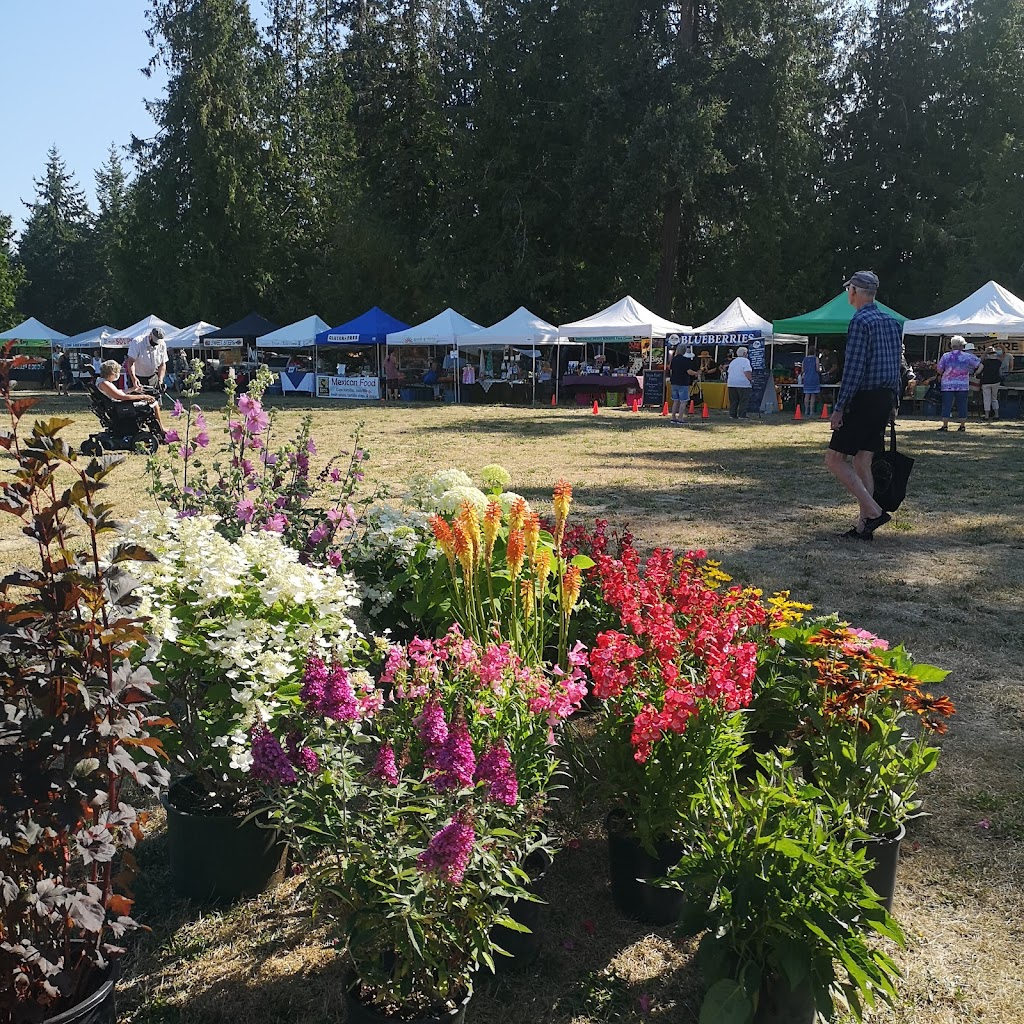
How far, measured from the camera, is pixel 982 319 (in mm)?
20547

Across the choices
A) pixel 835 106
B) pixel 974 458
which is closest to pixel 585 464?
pixel 974 458

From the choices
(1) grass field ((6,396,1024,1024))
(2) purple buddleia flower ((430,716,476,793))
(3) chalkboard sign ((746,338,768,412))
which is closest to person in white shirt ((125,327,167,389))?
(1) grass field ((6,396,1024,1024))

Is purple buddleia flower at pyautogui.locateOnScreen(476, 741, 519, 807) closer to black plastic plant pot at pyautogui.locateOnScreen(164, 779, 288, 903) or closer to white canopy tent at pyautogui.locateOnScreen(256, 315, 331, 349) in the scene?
black plastic plant pot at pyautogui.locateOnScreen(164, 779, 288, 903)

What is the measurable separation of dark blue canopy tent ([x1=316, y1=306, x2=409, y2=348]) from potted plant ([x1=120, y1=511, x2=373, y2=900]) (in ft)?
80.4

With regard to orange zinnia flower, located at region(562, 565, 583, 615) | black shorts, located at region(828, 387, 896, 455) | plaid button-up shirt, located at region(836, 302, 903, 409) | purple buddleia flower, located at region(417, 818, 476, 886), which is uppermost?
plaid button-up shirt, located at region(836, 302, 903, 409)

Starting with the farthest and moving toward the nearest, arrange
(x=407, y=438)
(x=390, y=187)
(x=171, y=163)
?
1. (x=171, y=163)
2. (x=390, y=187)
3. (x=407, y=438)

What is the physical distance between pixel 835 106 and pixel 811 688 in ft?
134

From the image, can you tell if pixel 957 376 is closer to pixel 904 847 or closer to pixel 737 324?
pixel 737 324

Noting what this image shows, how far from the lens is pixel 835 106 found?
38.3 metres

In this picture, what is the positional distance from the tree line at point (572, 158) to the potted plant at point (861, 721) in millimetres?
27783

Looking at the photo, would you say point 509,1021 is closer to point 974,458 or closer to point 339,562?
point 339,562

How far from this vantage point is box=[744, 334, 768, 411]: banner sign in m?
21.5

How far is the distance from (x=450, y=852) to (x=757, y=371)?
2116 centimetres

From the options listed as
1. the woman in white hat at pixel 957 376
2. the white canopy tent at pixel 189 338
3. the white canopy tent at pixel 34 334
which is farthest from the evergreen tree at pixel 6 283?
the woman in white hat at pixel 957 376
